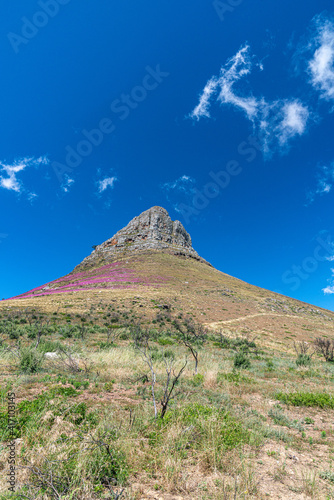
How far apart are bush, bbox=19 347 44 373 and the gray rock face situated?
211 ft

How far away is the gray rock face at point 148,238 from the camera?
76.5 meters

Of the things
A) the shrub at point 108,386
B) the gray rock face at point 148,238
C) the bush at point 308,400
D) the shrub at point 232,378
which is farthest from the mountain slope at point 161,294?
the bush at point 308,400

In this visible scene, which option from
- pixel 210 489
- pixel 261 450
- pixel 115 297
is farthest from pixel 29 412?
pixel 115 297

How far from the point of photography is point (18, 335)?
14406mm

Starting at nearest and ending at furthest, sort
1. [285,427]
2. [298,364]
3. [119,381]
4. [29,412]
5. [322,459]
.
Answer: [322,459], [29,412], [285,427], [119,381], [298,364]

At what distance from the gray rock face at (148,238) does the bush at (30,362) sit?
6431cm

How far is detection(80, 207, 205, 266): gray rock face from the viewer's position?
251ft

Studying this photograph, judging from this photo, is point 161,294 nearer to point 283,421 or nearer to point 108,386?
point 108,386

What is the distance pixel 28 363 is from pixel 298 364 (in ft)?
50.5

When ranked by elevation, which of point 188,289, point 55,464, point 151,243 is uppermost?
point 151,243

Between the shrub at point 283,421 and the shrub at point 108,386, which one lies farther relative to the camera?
the shrub at point 108,386

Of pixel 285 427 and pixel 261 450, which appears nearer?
pixel 261 450

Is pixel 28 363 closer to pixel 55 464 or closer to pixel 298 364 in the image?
pixel 55 464

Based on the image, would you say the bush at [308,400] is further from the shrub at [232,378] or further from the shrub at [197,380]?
the shrub at [197,380]
